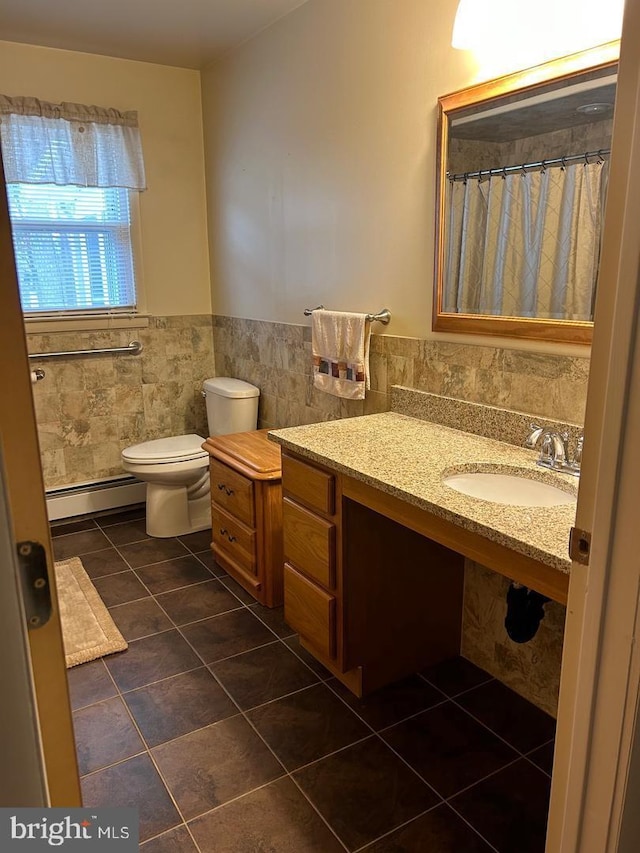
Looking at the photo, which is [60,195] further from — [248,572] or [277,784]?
[277,784]

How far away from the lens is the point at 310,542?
6.95 feet

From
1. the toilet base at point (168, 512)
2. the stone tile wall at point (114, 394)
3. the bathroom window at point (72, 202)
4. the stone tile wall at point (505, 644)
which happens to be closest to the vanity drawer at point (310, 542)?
the stone tile wall at point (505, 644)

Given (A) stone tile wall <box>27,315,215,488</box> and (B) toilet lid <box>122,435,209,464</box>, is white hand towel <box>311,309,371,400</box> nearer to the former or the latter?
(B) toilet lid <box>122,435,209,464</box>

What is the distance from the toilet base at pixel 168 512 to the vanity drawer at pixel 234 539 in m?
0.44

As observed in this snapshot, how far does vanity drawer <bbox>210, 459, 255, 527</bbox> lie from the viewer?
2639 millimetres

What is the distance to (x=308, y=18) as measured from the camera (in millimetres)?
2648

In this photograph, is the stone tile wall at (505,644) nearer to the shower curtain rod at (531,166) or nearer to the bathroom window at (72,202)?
the shower curtain rod at (531,166)

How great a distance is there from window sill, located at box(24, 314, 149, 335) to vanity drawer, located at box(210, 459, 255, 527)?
1157 mm

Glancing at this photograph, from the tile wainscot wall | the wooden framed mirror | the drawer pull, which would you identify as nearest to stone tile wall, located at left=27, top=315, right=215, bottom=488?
the tile wainscot wall

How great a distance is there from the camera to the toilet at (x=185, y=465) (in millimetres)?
3242

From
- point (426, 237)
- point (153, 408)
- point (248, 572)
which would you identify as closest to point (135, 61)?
point (153, 408)

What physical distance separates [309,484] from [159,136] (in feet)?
8.04

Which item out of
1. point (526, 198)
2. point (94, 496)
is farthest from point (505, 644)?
point (94, 496)

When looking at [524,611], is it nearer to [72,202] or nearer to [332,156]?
[332,156]
